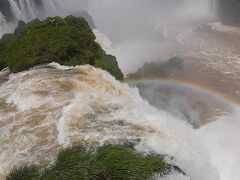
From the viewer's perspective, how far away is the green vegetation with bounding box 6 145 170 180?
9.59m

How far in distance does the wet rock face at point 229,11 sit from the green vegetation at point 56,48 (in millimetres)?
19043

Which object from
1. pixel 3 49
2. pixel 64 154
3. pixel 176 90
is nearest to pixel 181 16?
pixel 176 90

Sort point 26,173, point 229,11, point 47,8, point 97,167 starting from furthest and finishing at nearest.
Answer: point 229,11 → point 47,8 → point 26,173 → point 97,167

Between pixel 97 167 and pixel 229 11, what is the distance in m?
30.0

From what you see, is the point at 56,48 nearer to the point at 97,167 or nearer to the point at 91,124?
the point at 91,124

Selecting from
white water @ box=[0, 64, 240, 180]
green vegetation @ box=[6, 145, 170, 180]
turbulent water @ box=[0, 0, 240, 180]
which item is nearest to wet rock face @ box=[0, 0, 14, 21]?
turbulent water @ box=[0, 0, 240, 180]

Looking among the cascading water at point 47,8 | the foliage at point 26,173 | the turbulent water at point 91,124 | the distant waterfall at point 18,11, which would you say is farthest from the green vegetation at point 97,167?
the cascading water at point 47,8

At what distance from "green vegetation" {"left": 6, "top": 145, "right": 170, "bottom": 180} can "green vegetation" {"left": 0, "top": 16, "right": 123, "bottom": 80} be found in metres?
7.52

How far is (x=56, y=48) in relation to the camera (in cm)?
1761

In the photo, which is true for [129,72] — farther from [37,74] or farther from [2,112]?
[2,112]

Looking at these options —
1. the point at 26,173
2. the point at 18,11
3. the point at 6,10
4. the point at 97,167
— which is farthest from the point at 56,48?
the point at 18,11

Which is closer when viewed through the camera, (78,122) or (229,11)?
(78,122)

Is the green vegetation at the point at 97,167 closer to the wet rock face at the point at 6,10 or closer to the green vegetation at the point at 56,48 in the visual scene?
the green vegetation at the point at 56,48

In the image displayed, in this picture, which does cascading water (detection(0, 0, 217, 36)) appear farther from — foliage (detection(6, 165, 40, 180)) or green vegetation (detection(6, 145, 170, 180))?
green vegetation (detection(6, 145, 170, 180))
